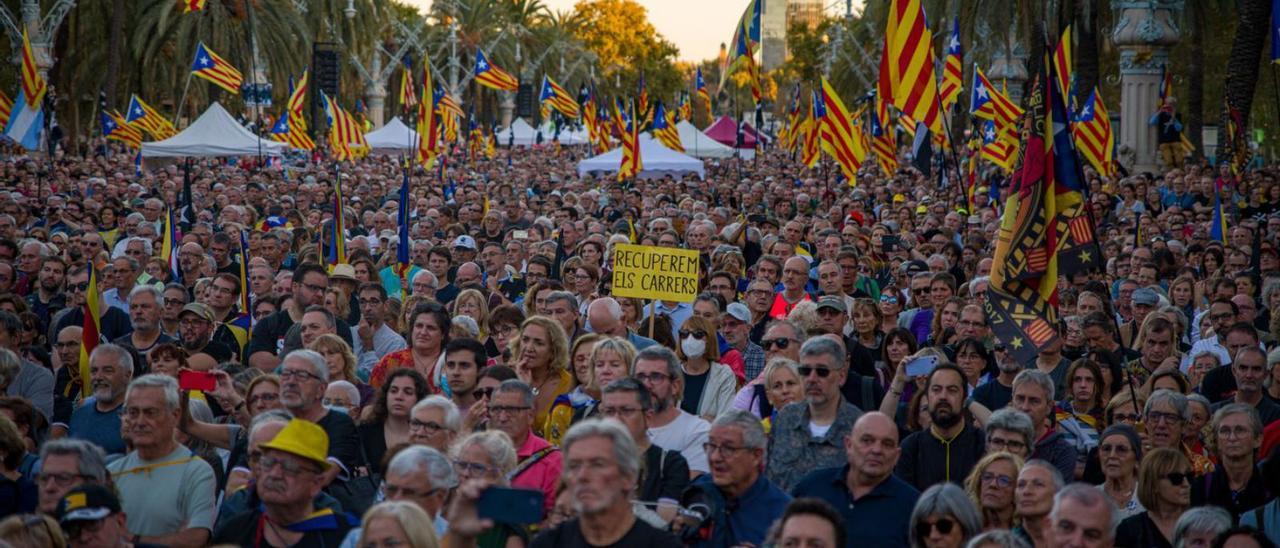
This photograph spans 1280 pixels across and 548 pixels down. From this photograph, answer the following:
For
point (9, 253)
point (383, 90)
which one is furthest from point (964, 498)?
point (383, 90)

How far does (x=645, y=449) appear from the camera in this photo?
261 inches

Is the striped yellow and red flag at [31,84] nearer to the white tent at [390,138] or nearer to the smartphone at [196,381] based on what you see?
the white tent at [390,138]

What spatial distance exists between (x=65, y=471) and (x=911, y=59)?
11485 millimetres

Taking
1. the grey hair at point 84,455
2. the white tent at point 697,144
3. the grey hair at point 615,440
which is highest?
the white tent at point 697,144

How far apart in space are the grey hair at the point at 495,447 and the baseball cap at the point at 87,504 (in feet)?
3.97

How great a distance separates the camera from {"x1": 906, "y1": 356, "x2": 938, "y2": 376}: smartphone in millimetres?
8352

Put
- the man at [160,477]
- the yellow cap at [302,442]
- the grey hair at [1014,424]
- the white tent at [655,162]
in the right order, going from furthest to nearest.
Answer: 1. the white tent at [655,162]
2. the grey hair at [1014,424]
3. the man at [160,477]
4. the yellow cap at [302,442]

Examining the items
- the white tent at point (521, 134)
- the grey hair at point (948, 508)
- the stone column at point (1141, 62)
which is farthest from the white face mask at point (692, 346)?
the white tent at point (521, 134)

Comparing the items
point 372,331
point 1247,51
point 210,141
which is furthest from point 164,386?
point 210,141

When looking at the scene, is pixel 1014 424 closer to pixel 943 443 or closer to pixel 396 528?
pixel 943 443

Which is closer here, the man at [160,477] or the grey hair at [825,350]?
the man at [160,477]

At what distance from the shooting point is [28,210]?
74.1ft

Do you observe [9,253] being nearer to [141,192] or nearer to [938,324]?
[938,324]

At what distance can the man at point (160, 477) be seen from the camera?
259 inches
